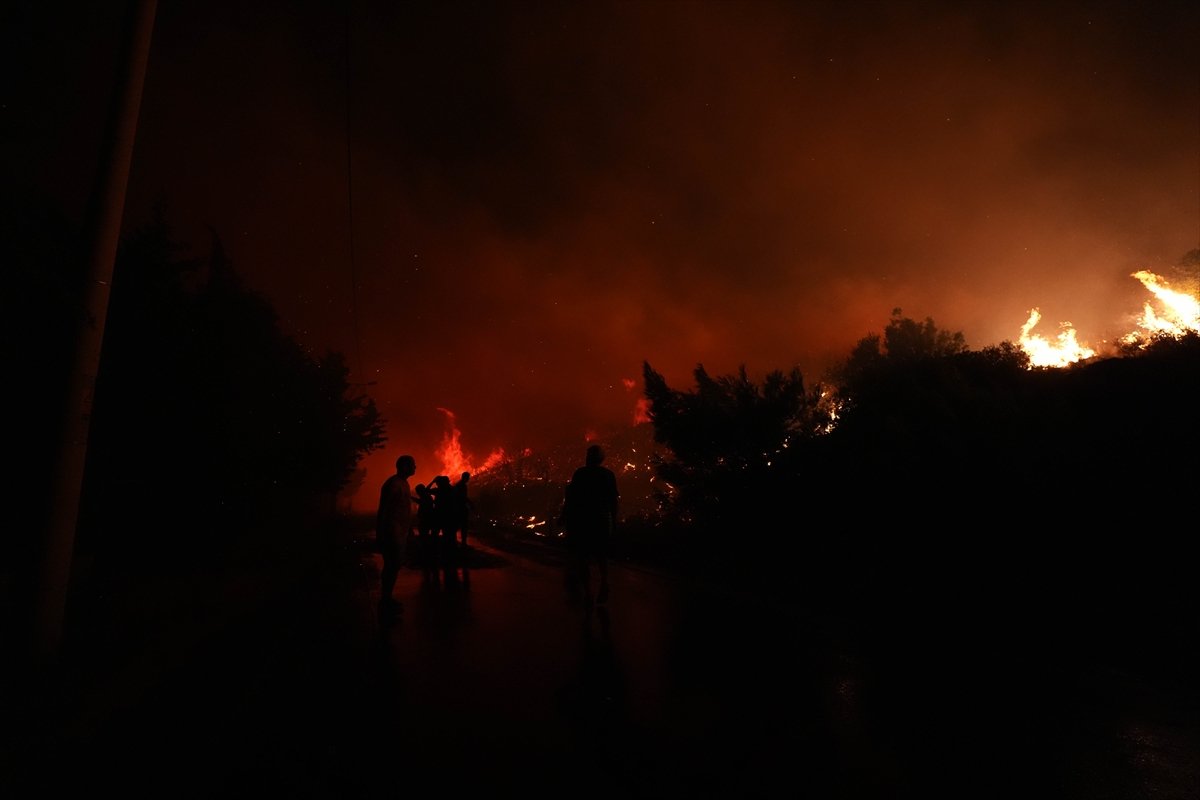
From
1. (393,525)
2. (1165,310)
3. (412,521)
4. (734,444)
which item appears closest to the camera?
(393,525)

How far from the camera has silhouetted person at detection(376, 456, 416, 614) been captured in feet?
24.4

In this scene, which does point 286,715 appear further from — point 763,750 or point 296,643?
point 763,750

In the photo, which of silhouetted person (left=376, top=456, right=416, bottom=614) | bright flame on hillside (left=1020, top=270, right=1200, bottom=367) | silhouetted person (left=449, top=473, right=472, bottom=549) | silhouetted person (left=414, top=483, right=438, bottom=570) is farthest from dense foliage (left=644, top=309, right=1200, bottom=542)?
bright flame on hillside (left=1020, top=270, right=1200, bottom=367)

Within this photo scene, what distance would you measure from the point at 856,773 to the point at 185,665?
5.21 m

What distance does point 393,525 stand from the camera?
24.4 feet

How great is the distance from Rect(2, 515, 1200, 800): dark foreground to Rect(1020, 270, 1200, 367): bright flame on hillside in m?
41.1

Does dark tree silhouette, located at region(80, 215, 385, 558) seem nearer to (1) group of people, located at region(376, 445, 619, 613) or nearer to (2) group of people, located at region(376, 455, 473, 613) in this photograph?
(2) group of people, located at region(376, 455, 473, 613)

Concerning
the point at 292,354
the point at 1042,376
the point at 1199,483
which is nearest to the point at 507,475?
the point at 292,354

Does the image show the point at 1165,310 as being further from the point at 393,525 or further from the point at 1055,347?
the point at 393,525

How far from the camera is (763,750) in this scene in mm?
3537

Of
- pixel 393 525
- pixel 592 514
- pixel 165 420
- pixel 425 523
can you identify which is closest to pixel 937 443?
pixel 592 514

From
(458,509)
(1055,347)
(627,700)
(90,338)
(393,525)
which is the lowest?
(627,700)

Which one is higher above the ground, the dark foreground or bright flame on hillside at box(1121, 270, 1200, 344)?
bright flame on hillside at box(1121, 270, 1200, 344)

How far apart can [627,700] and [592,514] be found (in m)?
3.49
